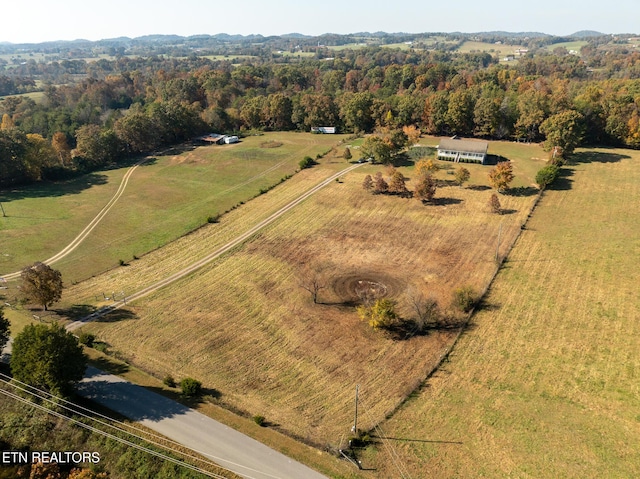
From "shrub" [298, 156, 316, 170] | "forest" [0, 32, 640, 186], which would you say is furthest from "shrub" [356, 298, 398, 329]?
"forest" [0, 32, 640, 186]

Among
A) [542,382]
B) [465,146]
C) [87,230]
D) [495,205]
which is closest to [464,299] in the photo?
[542,382]

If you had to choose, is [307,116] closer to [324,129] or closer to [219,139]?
[324,129]

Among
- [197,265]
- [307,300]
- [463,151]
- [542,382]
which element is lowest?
[542,382]

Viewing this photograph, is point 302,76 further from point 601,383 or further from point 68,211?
point 601,383

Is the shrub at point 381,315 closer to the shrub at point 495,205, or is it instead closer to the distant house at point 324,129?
the shrub at point 495,205

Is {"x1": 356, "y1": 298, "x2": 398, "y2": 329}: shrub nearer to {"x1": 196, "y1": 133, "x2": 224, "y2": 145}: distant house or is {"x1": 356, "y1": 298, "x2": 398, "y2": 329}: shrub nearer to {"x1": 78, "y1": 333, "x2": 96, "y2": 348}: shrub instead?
{"x1": 78, "y1": 333, "x2": 96, "y2": 348}: shrub

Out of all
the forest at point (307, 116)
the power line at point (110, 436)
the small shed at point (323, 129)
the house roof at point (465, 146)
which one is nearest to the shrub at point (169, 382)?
the power line at point (110, 436)
